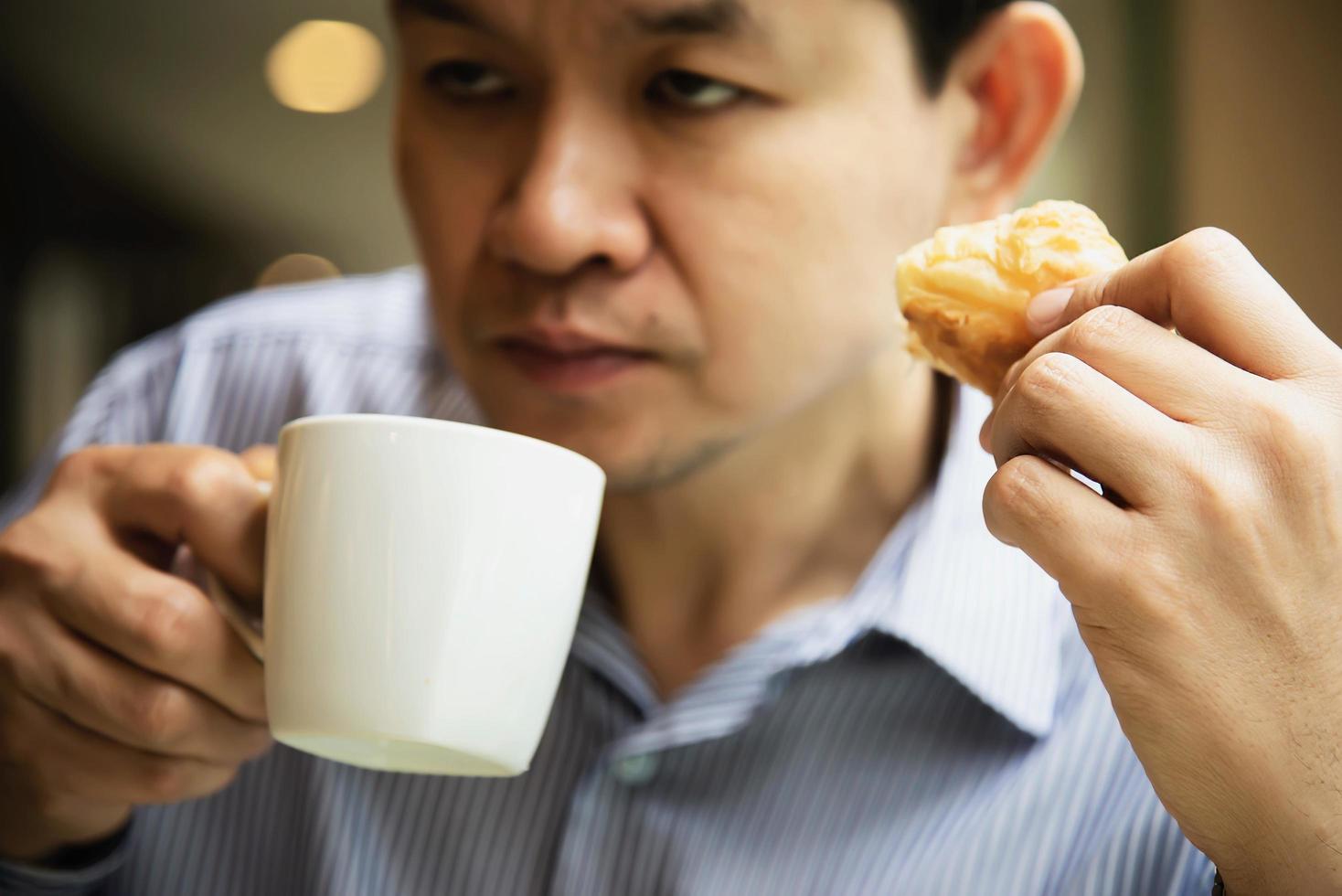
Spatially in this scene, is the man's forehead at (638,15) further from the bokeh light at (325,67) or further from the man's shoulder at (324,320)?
the bokeh light at (325,67)

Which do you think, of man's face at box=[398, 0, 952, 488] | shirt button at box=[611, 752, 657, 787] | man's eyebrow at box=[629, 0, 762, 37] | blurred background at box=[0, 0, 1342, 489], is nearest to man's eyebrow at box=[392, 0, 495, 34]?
man's face at box=[398, 0, 952, 488]

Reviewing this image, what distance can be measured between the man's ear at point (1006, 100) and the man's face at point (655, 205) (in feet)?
0.43

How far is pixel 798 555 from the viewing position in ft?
3.81

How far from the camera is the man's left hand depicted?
54 centimetres

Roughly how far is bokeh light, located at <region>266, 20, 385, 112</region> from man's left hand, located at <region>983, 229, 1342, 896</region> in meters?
3.51

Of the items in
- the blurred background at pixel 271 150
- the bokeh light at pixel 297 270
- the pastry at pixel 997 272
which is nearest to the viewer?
the pastry at pixel 997 272

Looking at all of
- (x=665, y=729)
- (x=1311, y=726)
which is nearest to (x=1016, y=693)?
(x=665, y=729)

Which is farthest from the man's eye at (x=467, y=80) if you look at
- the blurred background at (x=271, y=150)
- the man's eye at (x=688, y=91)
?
the blurred background at (x=271, y=150)

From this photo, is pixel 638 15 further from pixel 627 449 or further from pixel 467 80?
pixel 627 449

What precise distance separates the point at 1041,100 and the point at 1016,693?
1.75 ft

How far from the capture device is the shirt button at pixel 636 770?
97 cm

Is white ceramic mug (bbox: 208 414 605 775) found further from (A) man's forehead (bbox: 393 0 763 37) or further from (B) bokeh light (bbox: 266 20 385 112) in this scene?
(B) bokeh light (bbox: 266 20 385 112)

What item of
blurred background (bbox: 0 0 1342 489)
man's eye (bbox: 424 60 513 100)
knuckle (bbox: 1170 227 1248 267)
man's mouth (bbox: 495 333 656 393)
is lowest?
blurred background (bbox: 0 0 1342 489)

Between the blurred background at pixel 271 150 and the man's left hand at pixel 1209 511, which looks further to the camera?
the blurred background at pixel 271 150
